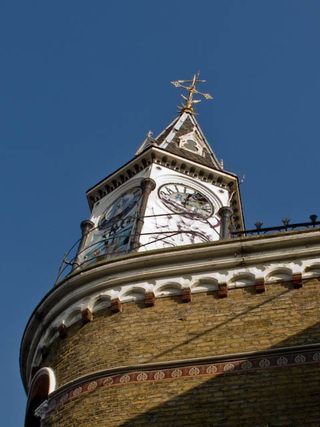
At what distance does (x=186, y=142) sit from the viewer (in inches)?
995

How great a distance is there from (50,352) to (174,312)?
253cm

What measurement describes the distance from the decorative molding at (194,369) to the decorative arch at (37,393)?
1087mm

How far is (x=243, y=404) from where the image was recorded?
12.0 meters

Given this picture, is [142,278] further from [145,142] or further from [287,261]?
[145,142]

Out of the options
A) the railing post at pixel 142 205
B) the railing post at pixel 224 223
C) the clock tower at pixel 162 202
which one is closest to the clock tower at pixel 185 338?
the railing post at pixel 142 205

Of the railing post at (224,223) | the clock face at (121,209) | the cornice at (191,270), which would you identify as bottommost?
the cornice at (191,270)

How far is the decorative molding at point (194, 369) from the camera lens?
12398 mm

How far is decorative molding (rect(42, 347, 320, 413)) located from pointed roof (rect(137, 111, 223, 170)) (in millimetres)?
10329

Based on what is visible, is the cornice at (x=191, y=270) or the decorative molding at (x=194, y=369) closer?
the decorative molding at (x=194, y=369)

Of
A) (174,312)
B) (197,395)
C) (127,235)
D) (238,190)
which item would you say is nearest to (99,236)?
(127,235)

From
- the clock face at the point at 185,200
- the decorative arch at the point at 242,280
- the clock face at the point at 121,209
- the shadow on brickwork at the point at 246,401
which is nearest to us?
the shadow on brickwork at the point at 246,401

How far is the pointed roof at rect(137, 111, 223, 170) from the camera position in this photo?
78.0 feet

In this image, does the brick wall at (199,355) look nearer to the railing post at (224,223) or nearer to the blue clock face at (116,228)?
the blue clock face at (116,228)

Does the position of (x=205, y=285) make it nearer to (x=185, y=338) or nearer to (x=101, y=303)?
(x=185, y=338)
